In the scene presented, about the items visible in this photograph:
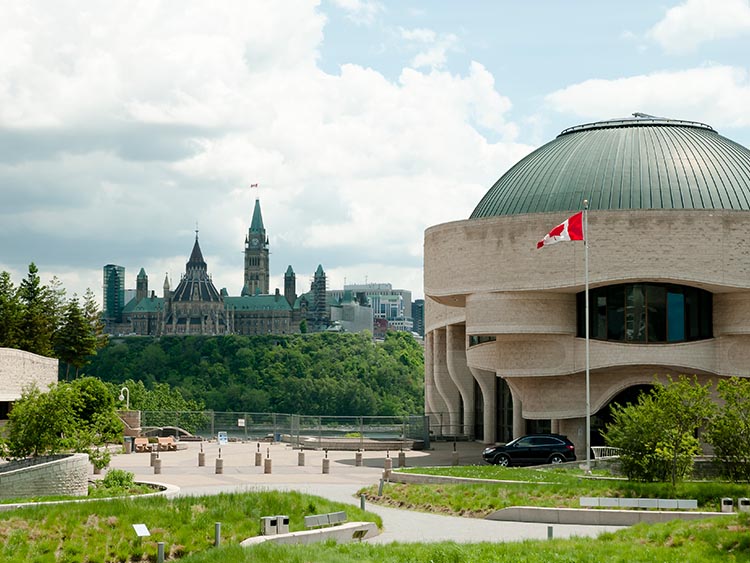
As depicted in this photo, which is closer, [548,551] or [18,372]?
[548,551]

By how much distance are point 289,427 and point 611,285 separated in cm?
2640

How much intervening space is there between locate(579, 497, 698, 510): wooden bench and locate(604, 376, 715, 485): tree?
2852 millimetres

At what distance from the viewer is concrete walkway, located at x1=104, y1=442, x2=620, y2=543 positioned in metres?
23.9

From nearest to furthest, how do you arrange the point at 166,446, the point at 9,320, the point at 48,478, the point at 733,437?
the point at 48,478 → the point at 733,437 → the point at 166,446 → the point at 9,320

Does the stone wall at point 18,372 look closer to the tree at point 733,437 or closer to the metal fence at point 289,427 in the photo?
the metal fence at point 289,427

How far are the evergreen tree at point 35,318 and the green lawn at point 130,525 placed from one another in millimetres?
58908

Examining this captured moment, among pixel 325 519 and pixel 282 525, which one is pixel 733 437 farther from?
pixel 282 525

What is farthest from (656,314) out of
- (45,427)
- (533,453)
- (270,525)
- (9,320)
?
(9,320)

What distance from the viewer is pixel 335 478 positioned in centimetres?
4038

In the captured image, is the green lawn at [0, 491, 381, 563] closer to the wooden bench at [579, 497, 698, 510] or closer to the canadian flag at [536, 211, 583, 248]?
the wooden bench at [579, 497, 698, 510]

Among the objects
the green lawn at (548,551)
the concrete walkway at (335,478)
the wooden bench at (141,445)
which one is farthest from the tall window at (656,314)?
the green lawn at (548,551)

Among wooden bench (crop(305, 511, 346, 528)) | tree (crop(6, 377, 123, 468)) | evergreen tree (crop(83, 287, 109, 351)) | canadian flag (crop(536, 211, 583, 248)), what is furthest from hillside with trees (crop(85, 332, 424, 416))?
wooden bench (crop(305, 511, 346, 528))

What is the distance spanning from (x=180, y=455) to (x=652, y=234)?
82.3ft

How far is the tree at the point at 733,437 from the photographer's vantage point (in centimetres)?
3014
